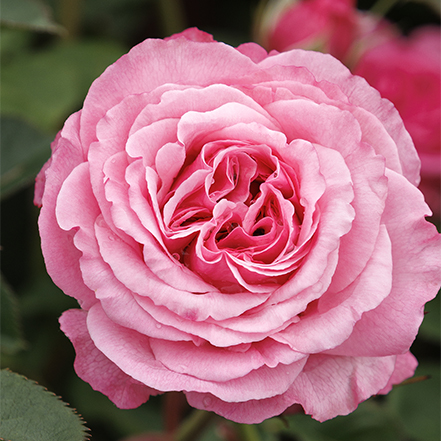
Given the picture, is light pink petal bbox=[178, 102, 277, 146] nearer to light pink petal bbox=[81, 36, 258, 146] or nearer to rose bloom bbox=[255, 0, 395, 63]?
light pink petal bbox=[81, 36, 258, 146]

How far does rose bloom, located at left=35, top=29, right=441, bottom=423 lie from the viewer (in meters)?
0.47

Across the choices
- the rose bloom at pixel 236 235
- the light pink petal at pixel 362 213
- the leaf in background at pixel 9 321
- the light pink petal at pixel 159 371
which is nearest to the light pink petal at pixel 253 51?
the rose bloom at pixel 236 235

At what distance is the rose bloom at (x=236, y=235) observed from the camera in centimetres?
47

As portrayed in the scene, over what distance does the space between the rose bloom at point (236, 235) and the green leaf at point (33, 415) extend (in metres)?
0.04

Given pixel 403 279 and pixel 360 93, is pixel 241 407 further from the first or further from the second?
pixel 360 93

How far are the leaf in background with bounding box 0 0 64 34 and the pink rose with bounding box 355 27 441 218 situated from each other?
0.55 m

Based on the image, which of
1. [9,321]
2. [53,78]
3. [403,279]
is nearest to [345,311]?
[403,279]

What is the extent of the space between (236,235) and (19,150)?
42 cm

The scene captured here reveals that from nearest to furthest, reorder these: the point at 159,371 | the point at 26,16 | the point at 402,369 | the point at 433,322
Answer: the point at 159,371 → the point at 402,369 → the point at 26,16 → the point at 433,322

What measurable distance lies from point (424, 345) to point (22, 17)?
1.00m

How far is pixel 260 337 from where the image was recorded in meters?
0.47

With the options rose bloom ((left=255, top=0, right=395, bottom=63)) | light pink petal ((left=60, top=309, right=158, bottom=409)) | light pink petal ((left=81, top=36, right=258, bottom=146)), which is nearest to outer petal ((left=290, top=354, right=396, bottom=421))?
light pink petal ((left=60, top=309, right=158, bottom=409))

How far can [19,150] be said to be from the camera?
0.80 meters

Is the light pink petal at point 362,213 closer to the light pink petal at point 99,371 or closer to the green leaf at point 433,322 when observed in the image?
the light pink petal at point 99,371
